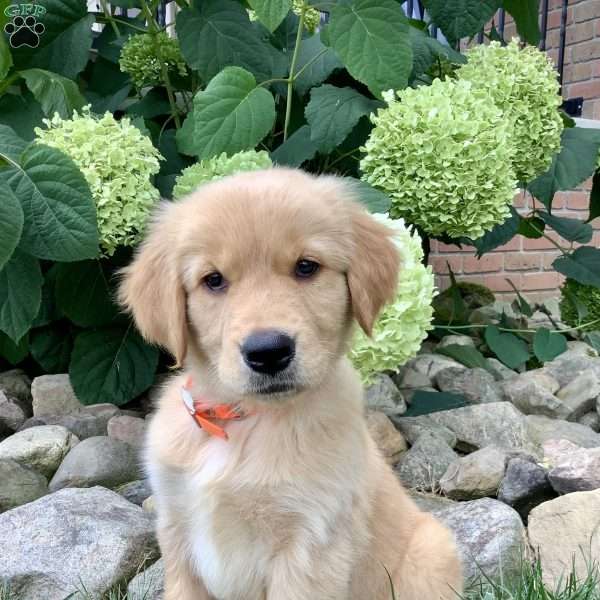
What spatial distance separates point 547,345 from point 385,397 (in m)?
0.85

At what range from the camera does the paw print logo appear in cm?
300

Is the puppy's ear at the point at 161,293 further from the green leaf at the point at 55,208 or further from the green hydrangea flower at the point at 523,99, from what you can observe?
the green hydrangea flower at the point at 523,99

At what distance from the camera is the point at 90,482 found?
8.06 feet

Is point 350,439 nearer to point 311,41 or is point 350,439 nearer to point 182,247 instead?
point 182,247

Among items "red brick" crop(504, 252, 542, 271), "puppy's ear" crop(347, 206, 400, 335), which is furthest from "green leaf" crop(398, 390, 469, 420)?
"red brick" crop(504, 252, 542, 271)

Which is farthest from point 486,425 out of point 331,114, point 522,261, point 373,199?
point 522,261

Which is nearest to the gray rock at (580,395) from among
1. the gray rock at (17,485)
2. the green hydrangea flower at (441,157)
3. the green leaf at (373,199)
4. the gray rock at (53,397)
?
the green hydrangea flower at (441,157)

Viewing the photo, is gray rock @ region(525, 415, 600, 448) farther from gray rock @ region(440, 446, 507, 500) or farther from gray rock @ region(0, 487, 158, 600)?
gray rock @ region(0, 487, 158, 600)

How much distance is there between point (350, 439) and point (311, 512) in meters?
0.22

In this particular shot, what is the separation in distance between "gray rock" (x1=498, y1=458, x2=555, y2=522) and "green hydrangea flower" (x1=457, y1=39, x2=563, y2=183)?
49.8 inches

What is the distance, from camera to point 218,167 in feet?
8.16

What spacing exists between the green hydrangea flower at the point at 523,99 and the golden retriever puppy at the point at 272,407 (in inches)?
56.2

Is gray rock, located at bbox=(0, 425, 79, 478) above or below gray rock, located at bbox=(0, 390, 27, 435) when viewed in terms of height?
above

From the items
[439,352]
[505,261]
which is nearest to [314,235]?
[439,352]
